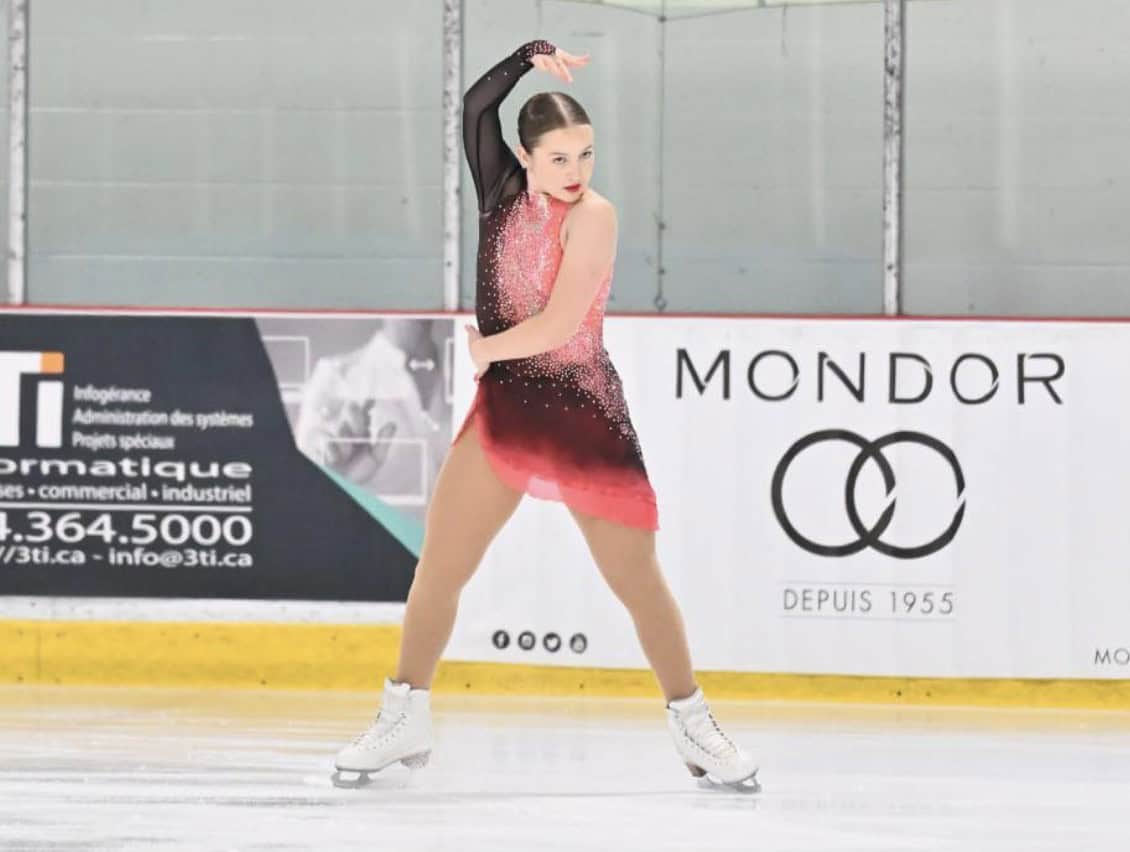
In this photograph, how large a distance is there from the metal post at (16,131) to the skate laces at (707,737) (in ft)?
14.7

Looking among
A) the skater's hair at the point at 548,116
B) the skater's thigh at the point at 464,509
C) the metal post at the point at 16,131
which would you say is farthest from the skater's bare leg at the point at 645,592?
the metal post at the point at 16,131

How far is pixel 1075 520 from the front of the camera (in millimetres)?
7535

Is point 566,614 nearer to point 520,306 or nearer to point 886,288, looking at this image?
point 886,288

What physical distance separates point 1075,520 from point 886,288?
121cm

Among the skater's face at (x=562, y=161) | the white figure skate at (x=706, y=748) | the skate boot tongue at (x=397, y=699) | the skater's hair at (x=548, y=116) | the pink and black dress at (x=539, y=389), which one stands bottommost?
the white figure skate at (x=706, y=748)

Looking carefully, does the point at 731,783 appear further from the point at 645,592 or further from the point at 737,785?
the point at 645,592

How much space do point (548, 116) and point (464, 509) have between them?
2.71ft

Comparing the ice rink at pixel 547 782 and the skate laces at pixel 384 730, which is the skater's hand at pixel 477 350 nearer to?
the skate laces at pixel 384 730

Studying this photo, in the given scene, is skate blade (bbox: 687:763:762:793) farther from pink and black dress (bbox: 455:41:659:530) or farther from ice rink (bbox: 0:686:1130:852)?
pink and black dress (bbox: 455:41:659:530)

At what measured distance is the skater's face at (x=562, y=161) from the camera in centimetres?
464

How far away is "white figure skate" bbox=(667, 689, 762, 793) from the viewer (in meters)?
4.69

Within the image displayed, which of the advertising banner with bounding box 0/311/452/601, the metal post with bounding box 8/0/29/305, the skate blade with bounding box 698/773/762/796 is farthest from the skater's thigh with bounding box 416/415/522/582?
the metal post with bounding box 8/0/29/305

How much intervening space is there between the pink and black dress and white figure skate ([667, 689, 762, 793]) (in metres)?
0.39

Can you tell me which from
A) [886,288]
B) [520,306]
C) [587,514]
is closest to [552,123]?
[520,306]
